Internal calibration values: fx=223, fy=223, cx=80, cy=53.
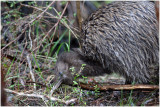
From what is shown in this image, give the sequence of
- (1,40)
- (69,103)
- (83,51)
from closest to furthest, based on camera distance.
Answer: (69,103) < (83,51) < (1,40)

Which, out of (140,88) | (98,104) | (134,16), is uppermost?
(134,16)

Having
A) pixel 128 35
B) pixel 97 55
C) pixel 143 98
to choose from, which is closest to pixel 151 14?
pixel 128 35

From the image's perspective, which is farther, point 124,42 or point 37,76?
point 37,76

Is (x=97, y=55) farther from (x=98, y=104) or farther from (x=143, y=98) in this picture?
(x=143, y=98)

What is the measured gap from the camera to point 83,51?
12.2ft

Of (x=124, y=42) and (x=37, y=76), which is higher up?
(x=124, y=42)

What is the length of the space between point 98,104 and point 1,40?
275cm

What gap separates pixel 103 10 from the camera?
12.3 feet

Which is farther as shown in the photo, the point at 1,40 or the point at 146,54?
the point at 1,40

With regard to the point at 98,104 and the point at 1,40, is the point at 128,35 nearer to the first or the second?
the point at 98,104

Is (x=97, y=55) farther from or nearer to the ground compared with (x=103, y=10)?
nearer to the ground

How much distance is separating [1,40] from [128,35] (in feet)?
9.67

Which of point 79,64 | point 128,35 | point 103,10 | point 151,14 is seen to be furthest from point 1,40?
point 151,14

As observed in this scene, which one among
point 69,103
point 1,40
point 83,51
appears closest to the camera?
point 69,103
